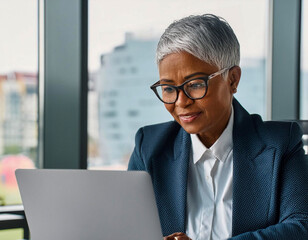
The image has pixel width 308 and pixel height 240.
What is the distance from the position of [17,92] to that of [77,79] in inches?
10.4

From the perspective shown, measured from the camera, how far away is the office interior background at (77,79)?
1.95 metres

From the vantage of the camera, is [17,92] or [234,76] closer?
[234,76]

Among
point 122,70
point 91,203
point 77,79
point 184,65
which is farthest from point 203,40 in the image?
point 122,70

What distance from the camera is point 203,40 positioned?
1.24m

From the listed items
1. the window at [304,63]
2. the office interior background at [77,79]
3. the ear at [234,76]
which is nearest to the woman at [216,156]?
the ear at [234,76]

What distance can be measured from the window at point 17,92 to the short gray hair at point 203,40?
0.88 metres

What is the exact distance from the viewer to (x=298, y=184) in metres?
1.28

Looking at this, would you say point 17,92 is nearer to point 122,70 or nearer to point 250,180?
point 122,70

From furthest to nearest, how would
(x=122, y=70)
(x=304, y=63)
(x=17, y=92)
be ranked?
(x=304, y=63) < (x=122, y=70) < (x=17, y=92)

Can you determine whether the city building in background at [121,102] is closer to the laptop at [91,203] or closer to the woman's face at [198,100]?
the woman's face at [198,100]

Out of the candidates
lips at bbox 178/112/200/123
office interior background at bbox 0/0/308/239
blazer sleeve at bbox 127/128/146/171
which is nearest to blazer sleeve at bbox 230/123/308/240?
lips at bbox 178/112/200/123

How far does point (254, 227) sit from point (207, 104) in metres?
0.37

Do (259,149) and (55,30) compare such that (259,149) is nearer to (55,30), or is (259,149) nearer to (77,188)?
(77,188)

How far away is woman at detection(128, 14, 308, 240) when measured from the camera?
125 cm
